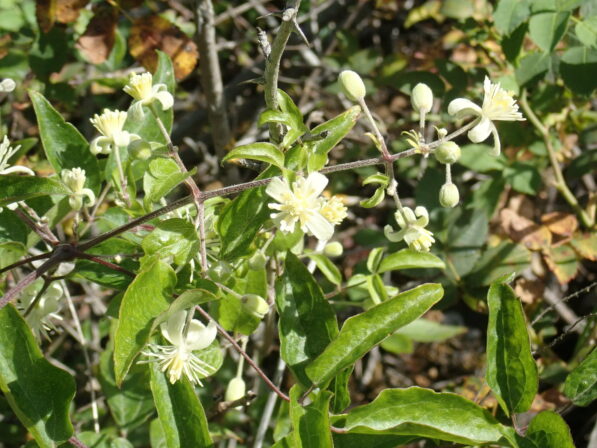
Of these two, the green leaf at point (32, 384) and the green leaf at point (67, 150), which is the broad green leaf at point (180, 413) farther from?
the green leaf at point (67, 150)

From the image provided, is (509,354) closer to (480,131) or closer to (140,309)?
(480,131)

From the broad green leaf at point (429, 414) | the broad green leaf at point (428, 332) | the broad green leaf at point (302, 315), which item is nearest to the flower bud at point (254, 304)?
the broad green leaf at point (302, 315)

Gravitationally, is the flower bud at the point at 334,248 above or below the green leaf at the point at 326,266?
above

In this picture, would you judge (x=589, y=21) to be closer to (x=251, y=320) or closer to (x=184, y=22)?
(x=251, y=320)

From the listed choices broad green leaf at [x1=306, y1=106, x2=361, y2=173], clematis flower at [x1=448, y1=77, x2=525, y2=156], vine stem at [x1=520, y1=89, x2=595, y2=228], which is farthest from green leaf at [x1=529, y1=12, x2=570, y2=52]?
broad green leaf at [x1=306, y1=106, x2=361, y2=173]

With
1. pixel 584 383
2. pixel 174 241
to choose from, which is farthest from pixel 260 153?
pixel 584 383

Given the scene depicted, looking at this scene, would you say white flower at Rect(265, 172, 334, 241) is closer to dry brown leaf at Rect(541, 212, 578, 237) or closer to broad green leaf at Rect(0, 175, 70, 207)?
broad green leaf at Rect(0, 175, 70, 207)

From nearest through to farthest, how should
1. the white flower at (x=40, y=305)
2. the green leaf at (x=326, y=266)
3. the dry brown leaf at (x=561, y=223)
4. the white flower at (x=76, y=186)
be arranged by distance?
the white flower at (x=76, y=186), the white flower at (x=40, y=305), the green leaf at (x=326, y=266), the dry brown leaf at (x=561, y=223)
